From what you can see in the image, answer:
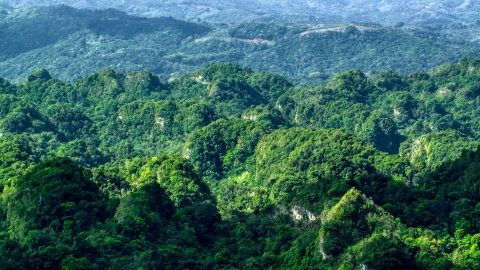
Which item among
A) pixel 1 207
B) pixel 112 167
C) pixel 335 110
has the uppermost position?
pixel 1 207

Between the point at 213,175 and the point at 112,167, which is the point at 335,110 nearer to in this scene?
the point at 213,175

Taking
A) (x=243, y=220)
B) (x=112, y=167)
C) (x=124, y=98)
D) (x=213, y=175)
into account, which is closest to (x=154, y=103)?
(x=124, y=98)

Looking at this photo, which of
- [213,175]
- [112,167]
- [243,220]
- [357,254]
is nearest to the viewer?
[357,254]

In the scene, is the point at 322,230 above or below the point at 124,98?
above

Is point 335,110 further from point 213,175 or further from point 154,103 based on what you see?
point 213,175

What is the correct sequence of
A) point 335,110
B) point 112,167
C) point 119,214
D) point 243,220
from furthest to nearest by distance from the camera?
1. point 335,110
2. point 112,167
3. point 243,220
4. point 119,214

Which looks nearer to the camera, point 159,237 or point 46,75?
point 159,237
